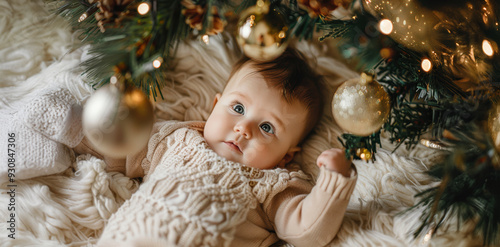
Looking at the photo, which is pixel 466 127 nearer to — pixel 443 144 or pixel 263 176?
pixel 443 144

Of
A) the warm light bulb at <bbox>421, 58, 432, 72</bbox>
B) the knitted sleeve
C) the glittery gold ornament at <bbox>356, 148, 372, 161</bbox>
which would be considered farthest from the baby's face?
the warm light bulb at <bbox>421, 58, 432, 72</bbox>

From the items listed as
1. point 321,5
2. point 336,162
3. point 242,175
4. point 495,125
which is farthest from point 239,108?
point 495,125

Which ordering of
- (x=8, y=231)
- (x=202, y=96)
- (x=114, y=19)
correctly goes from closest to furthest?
(x=114, y=19)
(x=8, y=231)
(x=202, y=96)

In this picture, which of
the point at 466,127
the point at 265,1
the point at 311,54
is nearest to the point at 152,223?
the point at 265,1

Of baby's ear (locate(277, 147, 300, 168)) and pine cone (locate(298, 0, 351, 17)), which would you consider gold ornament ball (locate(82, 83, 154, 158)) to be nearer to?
pine cone (locate(298, 0, 351, 17))

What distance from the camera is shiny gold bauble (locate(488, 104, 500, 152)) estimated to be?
60 cm

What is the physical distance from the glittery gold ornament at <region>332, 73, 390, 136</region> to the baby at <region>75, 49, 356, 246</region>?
4.4 inches

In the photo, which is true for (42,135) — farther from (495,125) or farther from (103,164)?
(495,125)

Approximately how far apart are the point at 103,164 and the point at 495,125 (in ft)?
2.40

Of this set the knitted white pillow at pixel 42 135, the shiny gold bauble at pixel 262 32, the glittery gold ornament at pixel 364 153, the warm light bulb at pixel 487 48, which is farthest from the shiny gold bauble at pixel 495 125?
the knitted white pillow at pixel 42 135

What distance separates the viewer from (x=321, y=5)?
0.59 m

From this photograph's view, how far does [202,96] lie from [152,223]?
1.58ft

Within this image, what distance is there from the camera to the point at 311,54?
114 cm

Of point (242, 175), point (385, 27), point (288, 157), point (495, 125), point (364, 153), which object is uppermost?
point (385, 27)
